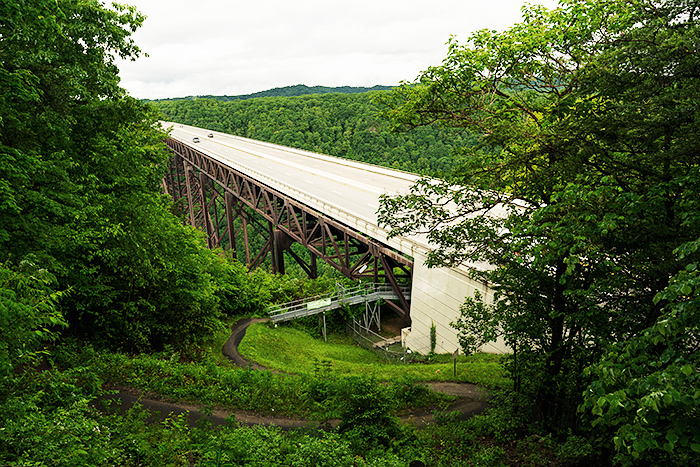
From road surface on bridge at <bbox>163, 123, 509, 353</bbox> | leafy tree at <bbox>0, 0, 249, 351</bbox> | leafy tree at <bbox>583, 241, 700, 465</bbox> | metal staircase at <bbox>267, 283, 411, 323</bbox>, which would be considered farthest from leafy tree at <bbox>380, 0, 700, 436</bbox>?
metal staircase at <bbox>267, 283, 411, 323</bbox>

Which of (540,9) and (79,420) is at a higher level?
(540,9)

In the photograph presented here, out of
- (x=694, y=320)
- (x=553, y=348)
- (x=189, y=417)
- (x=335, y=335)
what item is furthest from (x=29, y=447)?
(x=335, y=335)

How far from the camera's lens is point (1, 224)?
6531 mm

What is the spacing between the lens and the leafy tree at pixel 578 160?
423 cm

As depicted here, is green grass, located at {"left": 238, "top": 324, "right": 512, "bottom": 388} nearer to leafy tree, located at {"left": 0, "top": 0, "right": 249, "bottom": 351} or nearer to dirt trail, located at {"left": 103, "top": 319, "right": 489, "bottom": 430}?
dirt trail, located at {"left": 103, "top": 319, "right": 489, "bottom": 430}

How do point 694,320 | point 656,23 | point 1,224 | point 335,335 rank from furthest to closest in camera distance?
1. point 335,335
2. point 1,224
3. point 656,23
4. point 694,320

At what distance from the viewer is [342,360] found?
16.1 m

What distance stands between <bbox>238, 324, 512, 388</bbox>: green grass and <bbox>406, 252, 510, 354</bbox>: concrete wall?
652 mm

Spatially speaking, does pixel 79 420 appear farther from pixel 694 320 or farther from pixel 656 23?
pixel 656 23

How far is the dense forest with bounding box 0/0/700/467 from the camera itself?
4129mm

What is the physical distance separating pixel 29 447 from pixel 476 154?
25.2 feet

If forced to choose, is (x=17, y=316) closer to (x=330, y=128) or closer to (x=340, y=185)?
(x=340, y=185)

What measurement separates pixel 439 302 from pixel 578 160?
35.4 feet

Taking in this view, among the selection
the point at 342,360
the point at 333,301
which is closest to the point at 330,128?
the point at 333,301
